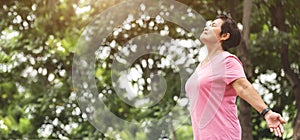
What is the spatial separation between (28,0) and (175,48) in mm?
2566

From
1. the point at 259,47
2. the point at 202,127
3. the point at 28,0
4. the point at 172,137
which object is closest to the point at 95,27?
the point at 28,0

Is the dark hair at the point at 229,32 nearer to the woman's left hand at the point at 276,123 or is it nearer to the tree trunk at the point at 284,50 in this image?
the woman's left hand at the point at 276,123

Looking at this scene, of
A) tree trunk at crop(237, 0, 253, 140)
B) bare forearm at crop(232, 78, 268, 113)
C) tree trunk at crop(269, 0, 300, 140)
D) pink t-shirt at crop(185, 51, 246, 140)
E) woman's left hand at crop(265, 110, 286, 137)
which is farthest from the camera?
tree trunk at crop(269, 0, 300, 140)

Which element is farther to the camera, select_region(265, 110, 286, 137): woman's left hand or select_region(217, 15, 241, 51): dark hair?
select_region(217, 15, 241, 51): dark hair

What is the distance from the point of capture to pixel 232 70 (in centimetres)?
286

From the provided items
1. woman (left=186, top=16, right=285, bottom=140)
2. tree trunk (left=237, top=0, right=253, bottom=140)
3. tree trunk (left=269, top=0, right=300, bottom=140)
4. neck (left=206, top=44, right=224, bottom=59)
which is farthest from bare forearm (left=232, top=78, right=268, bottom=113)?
tree trunk (left=269, top=0, right=300, bottom=140)

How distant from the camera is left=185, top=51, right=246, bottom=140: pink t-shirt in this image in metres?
2.86

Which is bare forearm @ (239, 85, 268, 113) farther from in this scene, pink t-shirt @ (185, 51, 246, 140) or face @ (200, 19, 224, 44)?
face @ (200, 19, 224, 44)

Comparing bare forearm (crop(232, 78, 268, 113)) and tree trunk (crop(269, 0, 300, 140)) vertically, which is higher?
tree trunk (crop(269, 0, 300, 140))

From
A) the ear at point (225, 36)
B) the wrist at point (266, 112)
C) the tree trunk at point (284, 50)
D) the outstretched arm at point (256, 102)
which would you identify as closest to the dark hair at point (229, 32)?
the ear at point (225, 36)

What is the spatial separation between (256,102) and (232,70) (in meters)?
0.20

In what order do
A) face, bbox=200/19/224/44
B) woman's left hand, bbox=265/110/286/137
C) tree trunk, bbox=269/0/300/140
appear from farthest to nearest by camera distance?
tree trunk, bbox=269/0/300/140
face, bbox=200/19/224/44
woman's left hand, bbox=265/110/286/137

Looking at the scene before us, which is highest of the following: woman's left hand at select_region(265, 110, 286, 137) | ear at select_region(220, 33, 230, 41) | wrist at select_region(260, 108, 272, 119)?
ear at select_region(220, 33, 230, 41)

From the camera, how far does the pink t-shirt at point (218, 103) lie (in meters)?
2.86
